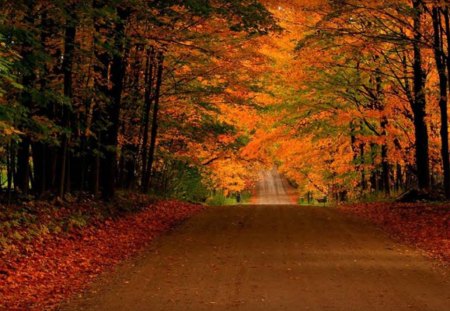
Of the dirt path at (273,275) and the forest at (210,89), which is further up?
the forest at (210,89)

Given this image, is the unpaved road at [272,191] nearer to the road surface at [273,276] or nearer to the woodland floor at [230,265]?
the woodland floor at [230,265]

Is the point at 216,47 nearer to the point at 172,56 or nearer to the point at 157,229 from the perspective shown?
the point at 172,56

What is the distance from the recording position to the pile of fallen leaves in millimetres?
13742

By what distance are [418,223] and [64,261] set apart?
1103 cm

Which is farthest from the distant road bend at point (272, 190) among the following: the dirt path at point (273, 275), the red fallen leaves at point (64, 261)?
the dirt path at point (273, 275)

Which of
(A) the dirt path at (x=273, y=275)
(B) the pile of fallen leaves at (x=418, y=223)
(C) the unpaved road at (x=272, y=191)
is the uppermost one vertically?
(C) the unpaved road at (x=272, y=191)

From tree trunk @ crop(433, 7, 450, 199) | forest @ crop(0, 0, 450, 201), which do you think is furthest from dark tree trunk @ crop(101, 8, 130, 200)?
tree trunk @ crop(433, 7, 450, 199)

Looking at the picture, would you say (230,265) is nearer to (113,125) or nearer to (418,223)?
(418,223)

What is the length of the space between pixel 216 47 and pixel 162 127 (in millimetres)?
6494

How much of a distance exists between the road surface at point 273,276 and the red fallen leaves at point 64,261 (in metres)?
0.47

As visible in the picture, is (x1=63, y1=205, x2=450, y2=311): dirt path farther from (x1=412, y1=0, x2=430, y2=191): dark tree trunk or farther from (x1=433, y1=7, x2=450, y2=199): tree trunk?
(x1=412, y1=0, x2=430, y2=191): dark tree trunk

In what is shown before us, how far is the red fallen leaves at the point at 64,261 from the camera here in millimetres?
8734

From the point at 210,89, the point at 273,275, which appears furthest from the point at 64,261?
the point at 210,89

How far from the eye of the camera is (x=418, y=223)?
17.5m
